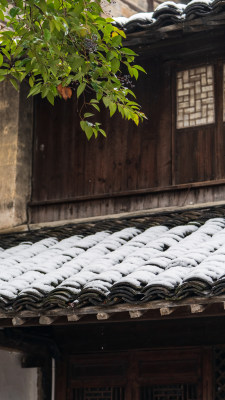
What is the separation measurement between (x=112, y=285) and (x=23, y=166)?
15.5 ft

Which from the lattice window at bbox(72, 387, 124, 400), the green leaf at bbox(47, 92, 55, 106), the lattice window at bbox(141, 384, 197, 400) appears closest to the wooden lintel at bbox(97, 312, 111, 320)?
the green leaf at bbox(47, 92, 55, 106)

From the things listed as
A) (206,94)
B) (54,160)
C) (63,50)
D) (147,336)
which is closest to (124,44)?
(206,94)

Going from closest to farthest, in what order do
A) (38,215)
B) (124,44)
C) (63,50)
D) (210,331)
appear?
(63,50) → (210,331) → (124,44) → (38,215)

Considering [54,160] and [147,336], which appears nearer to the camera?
[147,336]

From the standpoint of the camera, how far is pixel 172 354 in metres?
10.3

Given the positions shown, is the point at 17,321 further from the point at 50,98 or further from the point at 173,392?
the point at 173,392

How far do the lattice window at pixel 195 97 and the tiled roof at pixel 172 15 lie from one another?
Answer: 3.88 feet

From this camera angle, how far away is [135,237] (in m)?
10.5

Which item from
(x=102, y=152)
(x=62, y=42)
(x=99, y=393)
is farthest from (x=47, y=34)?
(x=99, y=393)

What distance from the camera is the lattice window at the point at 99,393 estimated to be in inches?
417

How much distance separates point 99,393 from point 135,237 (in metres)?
2.01

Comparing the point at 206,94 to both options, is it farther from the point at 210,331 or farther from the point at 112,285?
the point at 112,285

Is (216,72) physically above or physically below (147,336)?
above

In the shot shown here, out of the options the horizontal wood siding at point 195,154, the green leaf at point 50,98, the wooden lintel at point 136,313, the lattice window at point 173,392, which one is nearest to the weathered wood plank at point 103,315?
the wooden lintel at point 136,313
